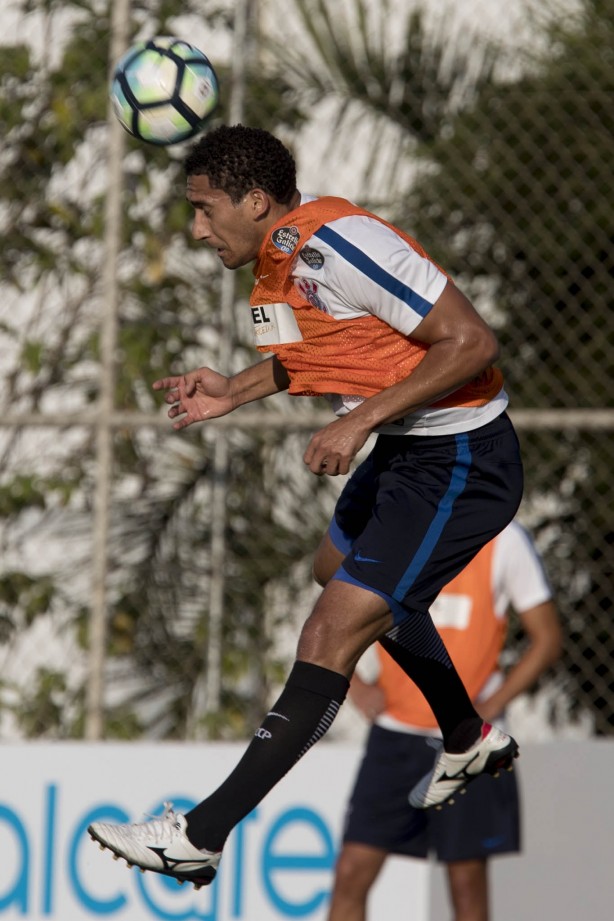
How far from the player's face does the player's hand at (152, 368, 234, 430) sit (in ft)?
1.51

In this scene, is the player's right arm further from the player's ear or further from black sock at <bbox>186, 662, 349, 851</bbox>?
black sock at <bbox>186, 662, 349, 851</bbox>

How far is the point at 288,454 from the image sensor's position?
7375 mm

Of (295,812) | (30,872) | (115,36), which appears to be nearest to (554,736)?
(295,812)

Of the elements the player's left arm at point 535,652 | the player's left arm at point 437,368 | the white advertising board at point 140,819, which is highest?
the player's left arm at point 437,368

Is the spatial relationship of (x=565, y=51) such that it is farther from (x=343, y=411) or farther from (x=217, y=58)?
(x=343, y=411)

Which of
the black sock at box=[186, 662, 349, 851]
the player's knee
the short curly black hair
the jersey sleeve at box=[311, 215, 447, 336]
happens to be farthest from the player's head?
the player's knee

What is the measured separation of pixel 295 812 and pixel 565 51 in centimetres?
370

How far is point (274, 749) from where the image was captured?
13.1 feet

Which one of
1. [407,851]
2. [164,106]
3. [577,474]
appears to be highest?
[164,106]

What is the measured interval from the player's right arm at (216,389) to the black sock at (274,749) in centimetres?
83

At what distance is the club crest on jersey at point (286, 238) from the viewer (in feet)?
12.9

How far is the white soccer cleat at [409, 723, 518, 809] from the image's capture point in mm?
4504

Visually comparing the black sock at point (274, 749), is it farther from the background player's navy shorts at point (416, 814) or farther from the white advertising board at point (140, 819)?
the white advertising board at point (140, 819)

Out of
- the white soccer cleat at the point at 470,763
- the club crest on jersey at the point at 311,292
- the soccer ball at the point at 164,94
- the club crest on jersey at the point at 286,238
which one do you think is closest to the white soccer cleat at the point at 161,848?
the white soccer cleat at the point at 470,763
